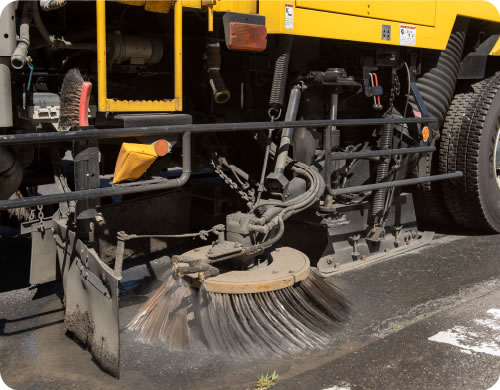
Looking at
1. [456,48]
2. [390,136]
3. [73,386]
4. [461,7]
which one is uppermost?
[461,7]

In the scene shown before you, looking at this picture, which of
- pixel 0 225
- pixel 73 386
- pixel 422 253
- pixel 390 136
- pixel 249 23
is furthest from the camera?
pixel 0 225

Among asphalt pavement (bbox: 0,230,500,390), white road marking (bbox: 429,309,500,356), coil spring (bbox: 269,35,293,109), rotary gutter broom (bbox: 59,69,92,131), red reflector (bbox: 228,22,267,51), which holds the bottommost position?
asphalt pavement (bbox: 0,230,500,390)

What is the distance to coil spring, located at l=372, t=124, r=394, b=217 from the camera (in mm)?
4195

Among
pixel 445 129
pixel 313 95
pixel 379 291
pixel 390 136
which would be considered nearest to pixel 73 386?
pixel 379 291

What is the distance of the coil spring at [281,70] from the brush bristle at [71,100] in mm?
1098

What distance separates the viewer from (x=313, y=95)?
Answer: 12.9 ft

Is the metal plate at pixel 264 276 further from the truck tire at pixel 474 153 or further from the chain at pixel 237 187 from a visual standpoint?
the truck tire at pixel 474 153

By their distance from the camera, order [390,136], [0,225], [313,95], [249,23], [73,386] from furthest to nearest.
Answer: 1. [0,225]
2. [390,136]
3. [313,95]
4. [249,23]
5. [73,386]

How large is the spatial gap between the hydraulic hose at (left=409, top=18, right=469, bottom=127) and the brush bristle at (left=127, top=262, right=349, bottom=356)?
200 cm

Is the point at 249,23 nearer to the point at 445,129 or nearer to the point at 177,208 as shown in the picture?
the point at 177,208

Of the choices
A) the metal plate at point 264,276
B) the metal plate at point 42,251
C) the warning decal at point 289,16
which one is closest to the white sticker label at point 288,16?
the warning decal at point 289,16

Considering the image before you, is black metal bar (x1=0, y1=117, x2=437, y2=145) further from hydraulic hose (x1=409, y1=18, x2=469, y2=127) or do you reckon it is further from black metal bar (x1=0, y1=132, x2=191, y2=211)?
hydraulic hose (x1=409, y1=18, x2=469, y2=127)

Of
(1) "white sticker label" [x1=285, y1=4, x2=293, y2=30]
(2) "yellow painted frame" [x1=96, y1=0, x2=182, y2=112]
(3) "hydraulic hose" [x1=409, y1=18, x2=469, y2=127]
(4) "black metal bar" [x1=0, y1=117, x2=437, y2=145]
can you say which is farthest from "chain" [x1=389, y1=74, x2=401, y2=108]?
(2) "yellow painted frame" [x1=96, y1=0, x2=182, y2=112]

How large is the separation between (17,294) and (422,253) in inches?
108
